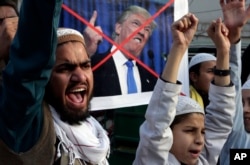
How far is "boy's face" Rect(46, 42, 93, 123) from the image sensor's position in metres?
1.78

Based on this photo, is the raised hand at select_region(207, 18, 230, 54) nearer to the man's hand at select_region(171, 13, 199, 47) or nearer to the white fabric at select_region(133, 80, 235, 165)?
the man's hand at select_region(171, 13, 199, 47)

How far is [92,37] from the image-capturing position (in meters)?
2.85

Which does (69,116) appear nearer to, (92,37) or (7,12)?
(7,12)

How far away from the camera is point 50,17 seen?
1.34 meters

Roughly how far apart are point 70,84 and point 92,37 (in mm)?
1081

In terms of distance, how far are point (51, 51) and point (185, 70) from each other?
1.95 meters

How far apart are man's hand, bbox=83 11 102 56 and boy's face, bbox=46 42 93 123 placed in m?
0.98

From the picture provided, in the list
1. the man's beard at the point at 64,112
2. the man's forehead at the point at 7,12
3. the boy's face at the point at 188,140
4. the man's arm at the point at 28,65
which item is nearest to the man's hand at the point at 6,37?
the man's forehead at the point at 7,12

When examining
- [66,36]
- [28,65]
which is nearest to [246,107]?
[66,36]

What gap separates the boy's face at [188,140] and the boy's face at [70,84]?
70 centimetres

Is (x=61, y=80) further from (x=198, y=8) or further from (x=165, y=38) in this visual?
(x=198, y=8)

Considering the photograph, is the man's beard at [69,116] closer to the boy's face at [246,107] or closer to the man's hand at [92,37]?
the man's hand at [92,37]

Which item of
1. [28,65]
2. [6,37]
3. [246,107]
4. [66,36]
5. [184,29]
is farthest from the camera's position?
[246,107]

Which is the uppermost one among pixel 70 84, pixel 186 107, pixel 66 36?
pixel 66 36
